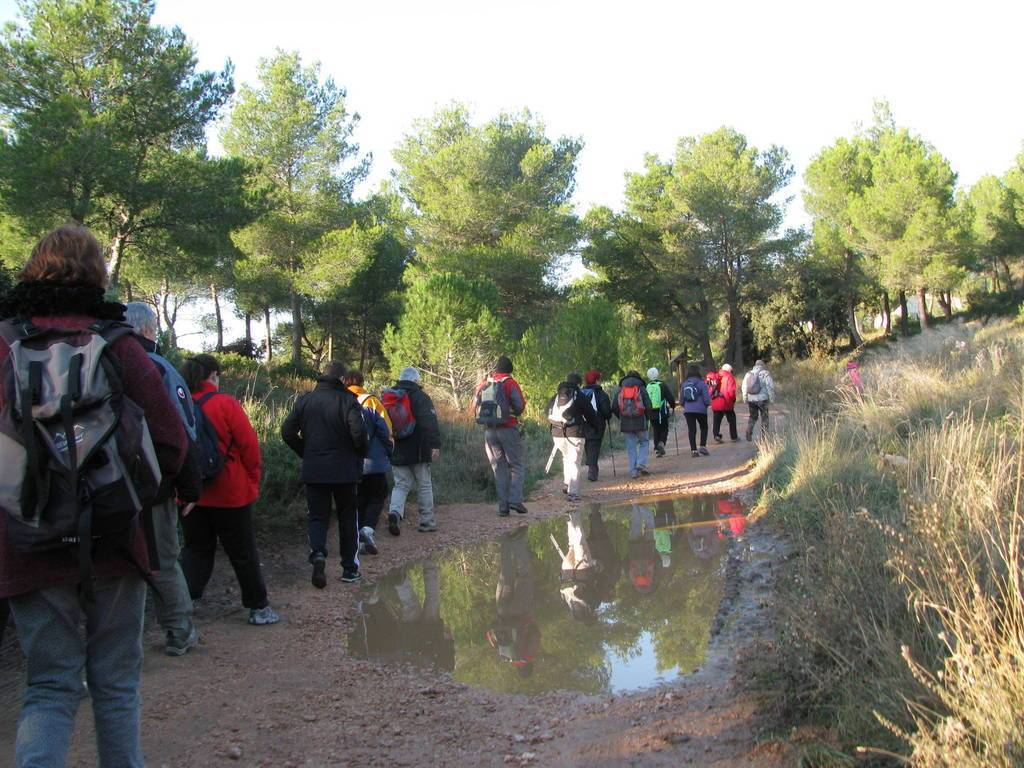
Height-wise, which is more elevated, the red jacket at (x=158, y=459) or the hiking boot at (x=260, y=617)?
the red jacket at (x=158, y=459)

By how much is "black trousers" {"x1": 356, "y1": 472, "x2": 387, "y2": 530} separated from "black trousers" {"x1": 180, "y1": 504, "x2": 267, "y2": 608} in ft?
8.02

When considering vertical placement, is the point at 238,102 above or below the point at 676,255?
above

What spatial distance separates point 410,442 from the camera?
8.94m

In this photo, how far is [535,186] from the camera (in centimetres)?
3544

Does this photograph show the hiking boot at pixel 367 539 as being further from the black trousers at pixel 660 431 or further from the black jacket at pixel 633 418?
the black trousers at pixel 660 431

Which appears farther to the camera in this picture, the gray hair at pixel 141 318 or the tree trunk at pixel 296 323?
the tree trunk at pixel 296 323

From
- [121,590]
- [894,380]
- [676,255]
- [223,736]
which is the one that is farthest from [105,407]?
[676,255]

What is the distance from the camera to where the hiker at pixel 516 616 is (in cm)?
522

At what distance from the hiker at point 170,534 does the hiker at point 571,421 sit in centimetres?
619

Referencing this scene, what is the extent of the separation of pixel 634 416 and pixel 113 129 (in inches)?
561

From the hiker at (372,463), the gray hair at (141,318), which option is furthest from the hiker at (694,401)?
the gray hair at (141,318)

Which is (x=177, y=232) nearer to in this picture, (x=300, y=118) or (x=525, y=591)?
(x=300, y=118)

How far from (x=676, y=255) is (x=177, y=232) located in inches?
954

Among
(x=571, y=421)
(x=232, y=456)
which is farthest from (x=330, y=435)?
(x=571, y=421)
